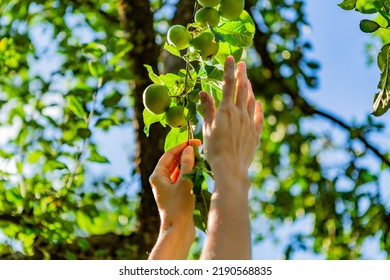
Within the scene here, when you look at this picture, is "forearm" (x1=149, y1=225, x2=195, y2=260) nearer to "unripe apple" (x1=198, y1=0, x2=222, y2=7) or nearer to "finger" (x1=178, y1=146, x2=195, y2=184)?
"finger" (x1=178, y1=146, x2=195, y2=184)

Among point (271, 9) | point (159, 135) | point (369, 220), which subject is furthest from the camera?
point (271, 9)

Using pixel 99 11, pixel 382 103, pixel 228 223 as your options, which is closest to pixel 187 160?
pixel 228 223

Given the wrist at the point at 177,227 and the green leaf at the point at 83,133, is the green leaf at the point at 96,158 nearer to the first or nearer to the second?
the green leaf at the point at 83,133

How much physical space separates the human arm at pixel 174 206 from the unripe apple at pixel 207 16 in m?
0.24

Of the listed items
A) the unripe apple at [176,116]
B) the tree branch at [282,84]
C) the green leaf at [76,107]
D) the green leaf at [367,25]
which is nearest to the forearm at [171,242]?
the unripe apple at [176,116]

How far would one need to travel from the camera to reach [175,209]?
3.80 ft

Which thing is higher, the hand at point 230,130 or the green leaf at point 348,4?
the green leaf at point 348,4

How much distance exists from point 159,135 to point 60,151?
0.44 metres

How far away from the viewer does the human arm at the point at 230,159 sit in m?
0.93

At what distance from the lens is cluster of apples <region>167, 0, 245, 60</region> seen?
1124 millimetres

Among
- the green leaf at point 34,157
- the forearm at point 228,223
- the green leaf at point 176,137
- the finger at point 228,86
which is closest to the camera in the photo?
the forearm at point 228,223

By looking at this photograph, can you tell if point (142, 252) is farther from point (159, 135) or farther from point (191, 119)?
point (191, 119)
